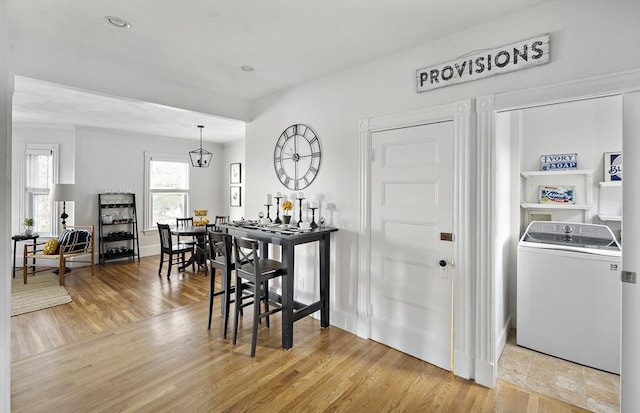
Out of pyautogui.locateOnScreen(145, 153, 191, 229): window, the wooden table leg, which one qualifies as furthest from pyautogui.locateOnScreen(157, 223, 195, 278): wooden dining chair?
the wooden table leg

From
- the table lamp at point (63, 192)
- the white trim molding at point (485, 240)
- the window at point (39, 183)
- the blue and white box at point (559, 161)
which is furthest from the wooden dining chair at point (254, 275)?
the window at point (39, 183)

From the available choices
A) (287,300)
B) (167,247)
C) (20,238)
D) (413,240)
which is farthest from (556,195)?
(20,238)

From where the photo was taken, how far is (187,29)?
8.08ft

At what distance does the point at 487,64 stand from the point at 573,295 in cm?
201

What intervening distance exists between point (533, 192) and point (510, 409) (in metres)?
2.15

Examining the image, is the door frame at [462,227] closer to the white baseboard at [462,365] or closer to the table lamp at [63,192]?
the white baseboard at [462,365]

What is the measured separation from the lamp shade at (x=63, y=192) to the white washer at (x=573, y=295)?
6642mm

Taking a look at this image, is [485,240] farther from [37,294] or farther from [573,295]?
[37,294]

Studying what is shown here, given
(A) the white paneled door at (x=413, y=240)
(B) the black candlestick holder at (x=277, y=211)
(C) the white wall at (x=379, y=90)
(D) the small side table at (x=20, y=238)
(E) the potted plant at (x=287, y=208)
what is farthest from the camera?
(D) the small side table at (x=20, y=238)

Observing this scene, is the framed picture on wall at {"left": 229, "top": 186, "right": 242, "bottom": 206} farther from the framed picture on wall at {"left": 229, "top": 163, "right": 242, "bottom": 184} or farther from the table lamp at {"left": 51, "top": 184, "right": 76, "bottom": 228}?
the table lamp at {"left": 51, "top": 184, "right": 76, "bottom": 228}

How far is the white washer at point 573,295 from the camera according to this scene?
2.48 m

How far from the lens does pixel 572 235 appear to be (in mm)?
2932

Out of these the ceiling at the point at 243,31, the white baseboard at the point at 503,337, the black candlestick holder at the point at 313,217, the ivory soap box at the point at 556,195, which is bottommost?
the white baseboard at the point at 503,337

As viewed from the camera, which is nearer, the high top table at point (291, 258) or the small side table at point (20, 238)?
the high top table at point (291, 258)
